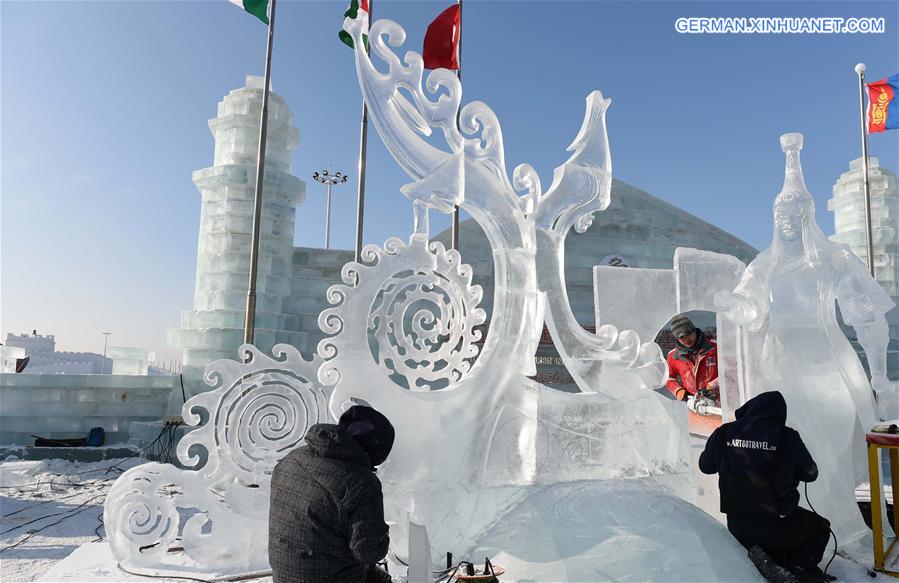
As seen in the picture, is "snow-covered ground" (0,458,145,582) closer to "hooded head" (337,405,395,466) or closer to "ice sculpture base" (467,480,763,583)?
"hooded head" (337,405,395,466)

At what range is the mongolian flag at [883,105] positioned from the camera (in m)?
7.95

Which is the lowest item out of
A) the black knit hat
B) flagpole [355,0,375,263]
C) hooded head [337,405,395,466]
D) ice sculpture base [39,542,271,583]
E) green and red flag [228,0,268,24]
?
ice sculpture base [39,542,271,583]

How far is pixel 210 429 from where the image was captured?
3242mm

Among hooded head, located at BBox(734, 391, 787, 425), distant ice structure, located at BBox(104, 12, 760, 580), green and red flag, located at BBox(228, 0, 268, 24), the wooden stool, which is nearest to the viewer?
hooded head, located at BBox(734, 391, 787, 425)

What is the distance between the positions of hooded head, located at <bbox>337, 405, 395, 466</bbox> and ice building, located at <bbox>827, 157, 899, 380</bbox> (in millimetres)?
11194

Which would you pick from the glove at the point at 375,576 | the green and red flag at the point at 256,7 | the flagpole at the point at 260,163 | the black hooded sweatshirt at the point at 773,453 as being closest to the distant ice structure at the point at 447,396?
the black hooded sweatshirt at the point at 773,453

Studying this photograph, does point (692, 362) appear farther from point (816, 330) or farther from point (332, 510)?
point (332, 510)

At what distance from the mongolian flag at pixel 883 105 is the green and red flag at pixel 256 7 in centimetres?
831

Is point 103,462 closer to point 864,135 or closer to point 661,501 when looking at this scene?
point 661,501

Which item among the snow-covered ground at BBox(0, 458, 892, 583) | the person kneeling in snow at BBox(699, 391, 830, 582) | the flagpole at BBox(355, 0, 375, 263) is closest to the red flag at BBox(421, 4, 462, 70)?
the flagpole at BBox(355, 0, 375, 263)

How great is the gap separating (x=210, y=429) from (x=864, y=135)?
9424 millimetres

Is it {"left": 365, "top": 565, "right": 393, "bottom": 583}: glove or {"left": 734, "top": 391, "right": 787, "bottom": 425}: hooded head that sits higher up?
{"left": 734, "top": 391, "right": 787, "bottom": 425}: hooded head

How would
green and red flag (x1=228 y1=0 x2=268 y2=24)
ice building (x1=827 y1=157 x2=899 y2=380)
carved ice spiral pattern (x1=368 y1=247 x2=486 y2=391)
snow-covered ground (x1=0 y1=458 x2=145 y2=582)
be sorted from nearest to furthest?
carved ice spiral pattern (x1=368 y1=247 x2=486 y2=391), snow-covered ground (x1=0 y1=458 x2=145 y2=582), green and red flag (x1=228 y1=0 x2=268 y2=24), ice building (x1=827 y1=157 x2=899 y2=380)

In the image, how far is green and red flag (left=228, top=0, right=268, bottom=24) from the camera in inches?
275
